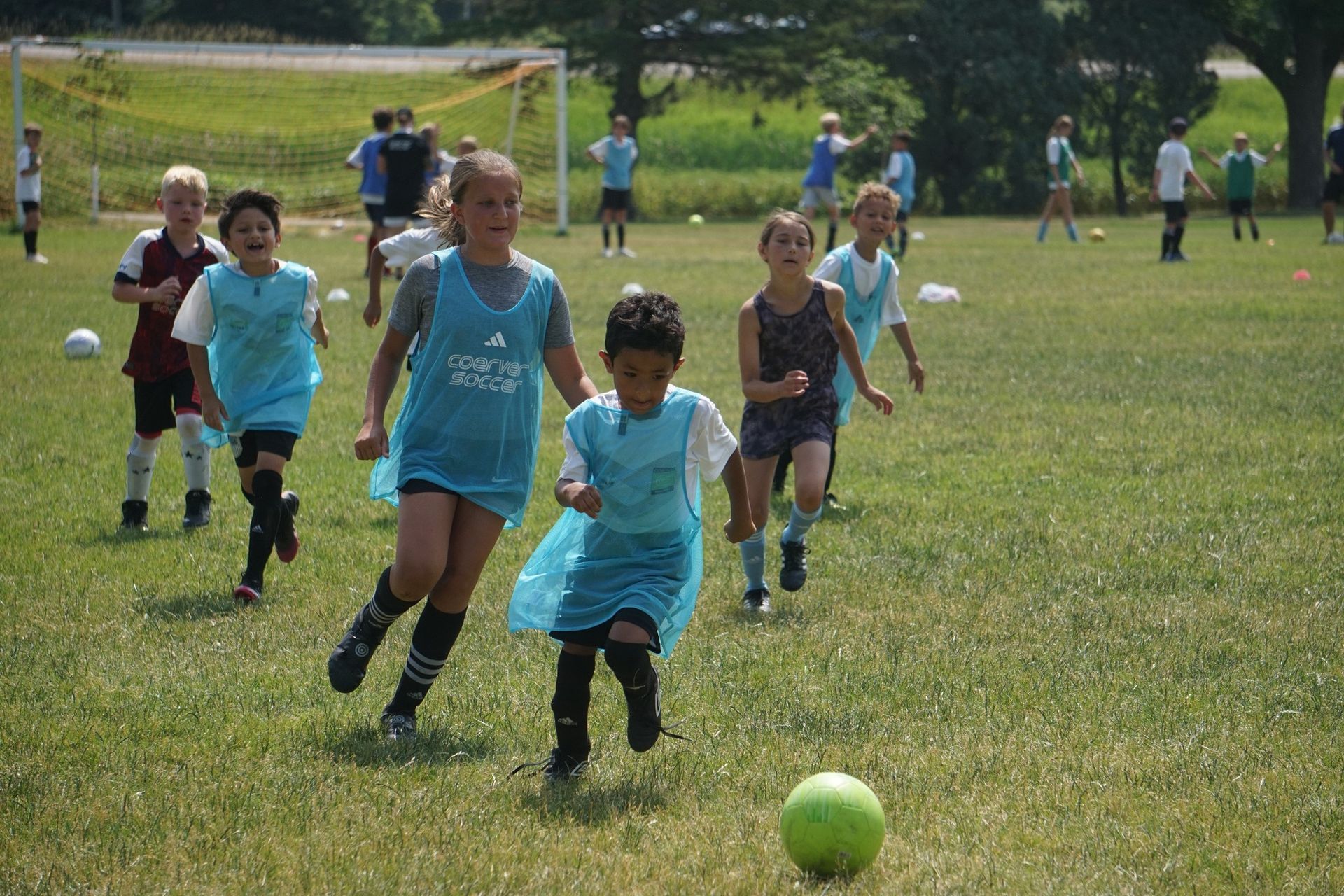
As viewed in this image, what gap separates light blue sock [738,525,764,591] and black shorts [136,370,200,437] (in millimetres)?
3051

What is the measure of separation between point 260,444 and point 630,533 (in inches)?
104

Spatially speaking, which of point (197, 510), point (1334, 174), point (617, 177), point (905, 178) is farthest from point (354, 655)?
point (1334, 174)

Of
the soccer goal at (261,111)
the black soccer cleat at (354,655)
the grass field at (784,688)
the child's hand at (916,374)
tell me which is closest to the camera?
the grass field at (784,688)

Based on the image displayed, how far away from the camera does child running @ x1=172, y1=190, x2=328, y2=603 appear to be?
20.2 ft

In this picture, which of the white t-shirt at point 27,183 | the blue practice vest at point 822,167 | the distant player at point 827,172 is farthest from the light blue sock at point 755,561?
the blue practice vest at point 822,167

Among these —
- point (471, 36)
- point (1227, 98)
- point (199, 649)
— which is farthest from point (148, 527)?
point (1227, 98)

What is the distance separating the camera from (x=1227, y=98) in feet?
181

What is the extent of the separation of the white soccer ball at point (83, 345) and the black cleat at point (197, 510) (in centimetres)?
580

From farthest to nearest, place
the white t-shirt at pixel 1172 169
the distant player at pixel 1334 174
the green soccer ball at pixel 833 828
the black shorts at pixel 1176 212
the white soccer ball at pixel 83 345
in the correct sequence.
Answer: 1. the distant player at pixel 1334 174
2. the white t-shirt at pixel 1172 169
3. the black shorts at pixel 1176 212
4. the white soccer ball at pixel 83 345
5. the green soccer ball at pixel 833 828

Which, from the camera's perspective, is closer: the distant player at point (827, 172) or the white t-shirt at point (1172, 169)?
the white t-shirt at point (1172, 169)

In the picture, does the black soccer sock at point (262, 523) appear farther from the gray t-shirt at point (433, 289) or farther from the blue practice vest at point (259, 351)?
the gray t-shirt at point (433, 289)

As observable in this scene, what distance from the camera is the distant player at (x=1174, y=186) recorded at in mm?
22047

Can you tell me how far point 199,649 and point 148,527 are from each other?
2.20 metres

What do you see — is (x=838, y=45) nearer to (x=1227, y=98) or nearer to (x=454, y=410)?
(x=1227, y=98)
